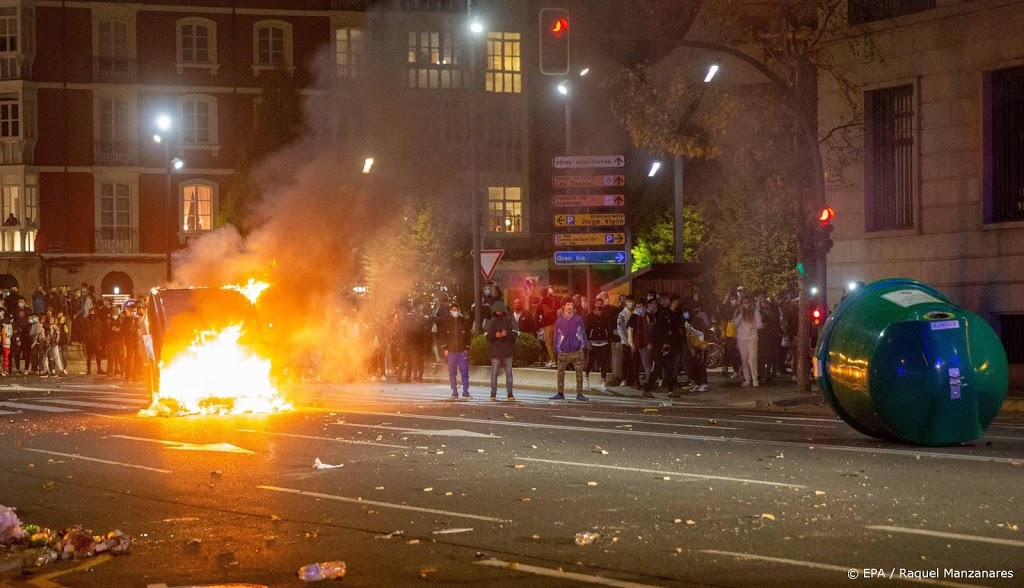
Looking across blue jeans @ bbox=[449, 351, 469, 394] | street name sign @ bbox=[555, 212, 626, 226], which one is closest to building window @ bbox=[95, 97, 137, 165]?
street name sign @ bbox=[555, 212, 626, 226]

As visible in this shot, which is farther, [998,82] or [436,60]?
[436,60]

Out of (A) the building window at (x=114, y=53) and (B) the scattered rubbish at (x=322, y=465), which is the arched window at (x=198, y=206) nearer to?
(A) the building window at (x=114, y=53)

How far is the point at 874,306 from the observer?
15.5 metres

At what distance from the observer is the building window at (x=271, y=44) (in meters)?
62.4

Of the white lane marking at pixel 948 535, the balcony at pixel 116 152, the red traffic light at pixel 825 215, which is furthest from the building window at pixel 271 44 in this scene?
the white lane marking at pixel 948 535

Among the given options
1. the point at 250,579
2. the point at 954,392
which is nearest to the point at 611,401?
the point at 954,392

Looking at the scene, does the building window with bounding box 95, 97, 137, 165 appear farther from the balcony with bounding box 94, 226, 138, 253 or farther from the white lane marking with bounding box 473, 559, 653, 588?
the white lane marking with bounding box 473, 559, 653, 588

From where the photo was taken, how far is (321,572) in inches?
344

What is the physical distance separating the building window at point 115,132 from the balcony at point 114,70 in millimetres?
829

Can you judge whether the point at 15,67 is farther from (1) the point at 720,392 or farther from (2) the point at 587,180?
(1) the point at 720,392

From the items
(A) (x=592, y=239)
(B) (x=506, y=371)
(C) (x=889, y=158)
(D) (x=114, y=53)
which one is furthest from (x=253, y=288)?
(D) (x=114, y=53)

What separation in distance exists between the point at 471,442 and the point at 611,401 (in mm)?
8960

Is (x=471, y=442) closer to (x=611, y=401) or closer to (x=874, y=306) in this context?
(x=874, y=306)

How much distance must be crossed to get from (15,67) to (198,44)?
7.70 meters
